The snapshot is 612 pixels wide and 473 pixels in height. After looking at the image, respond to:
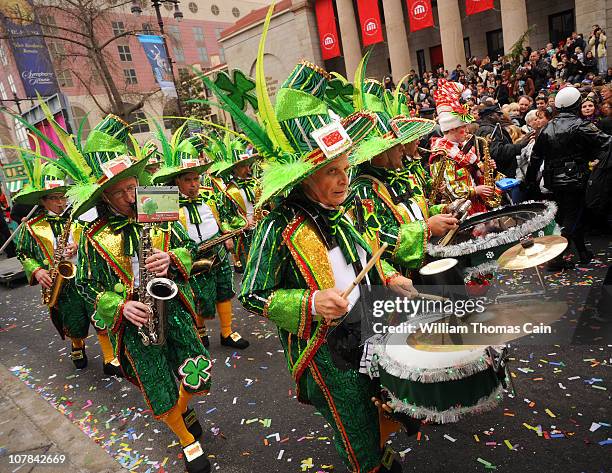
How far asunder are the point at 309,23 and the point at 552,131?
1015 inches

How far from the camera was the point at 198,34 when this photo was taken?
50531mm

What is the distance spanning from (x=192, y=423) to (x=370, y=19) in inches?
1014

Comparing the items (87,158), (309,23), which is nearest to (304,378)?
(87,158)

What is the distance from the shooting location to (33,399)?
4941 millimetres

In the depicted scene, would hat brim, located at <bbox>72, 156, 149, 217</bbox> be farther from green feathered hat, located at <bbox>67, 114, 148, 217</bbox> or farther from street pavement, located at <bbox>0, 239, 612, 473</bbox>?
street pavement, located at <bbox>0, 239, 612, 473</bbox>

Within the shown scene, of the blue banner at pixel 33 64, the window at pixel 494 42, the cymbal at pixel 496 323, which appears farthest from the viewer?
the window at pixel 494 42

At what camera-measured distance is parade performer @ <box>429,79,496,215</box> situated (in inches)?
189

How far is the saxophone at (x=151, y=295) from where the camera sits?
295cm

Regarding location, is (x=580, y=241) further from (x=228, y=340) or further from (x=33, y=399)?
(x=33, y=399)

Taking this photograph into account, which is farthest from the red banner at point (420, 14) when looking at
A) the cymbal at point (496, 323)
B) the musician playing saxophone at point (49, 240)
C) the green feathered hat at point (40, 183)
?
the cymbal at point (496, 323)

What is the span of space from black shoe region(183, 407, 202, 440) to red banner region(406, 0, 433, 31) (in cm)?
2341

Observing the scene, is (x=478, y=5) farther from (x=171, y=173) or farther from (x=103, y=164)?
(x=103, y=164)

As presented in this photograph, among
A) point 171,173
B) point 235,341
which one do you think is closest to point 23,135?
point 171,173

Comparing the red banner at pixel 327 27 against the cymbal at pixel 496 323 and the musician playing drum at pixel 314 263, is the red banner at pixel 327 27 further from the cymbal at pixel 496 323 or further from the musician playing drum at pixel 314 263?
the cymbal at pixel 496 323
